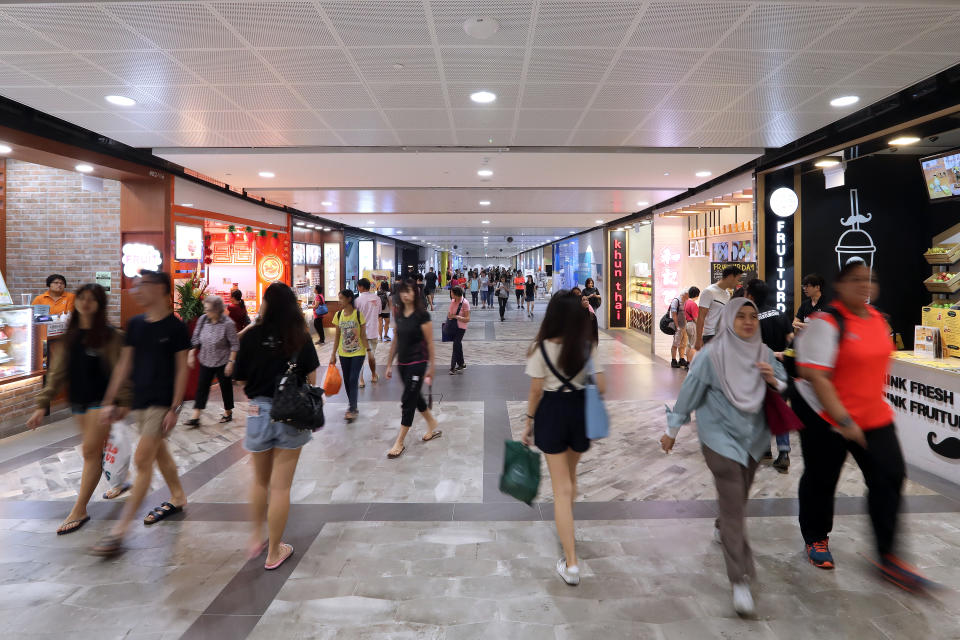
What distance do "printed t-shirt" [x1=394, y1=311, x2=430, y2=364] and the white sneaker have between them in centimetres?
304

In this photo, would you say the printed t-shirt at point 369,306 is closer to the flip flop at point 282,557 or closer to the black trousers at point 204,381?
the black trousers at point 204,381

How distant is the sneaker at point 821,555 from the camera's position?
2.94 metres

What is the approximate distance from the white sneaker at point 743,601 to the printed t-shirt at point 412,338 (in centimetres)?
304

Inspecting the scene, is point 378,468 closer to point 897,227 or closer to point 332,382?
point 332,382

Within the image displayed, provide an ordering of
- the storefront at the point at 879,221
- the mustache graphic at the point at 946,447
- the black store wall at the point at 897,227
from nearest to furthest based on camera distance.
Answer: the mustache graphic at the point at 946,447, the storefront at the point at 879,221, the black store wall at the point at 897,227

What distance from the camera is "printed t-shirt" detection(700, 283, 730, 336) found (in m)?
5.45

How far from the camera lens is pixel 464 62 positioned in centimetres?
402

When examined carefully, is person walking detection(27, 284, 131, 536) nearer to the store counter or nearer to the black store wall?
the store counter

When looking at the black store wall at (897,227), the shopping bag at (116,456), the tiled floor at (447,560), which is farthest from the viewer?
the black store wall at (897,227)

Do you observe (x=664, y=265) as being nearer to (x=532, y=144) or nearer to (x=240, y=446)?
(x=532, y=144)

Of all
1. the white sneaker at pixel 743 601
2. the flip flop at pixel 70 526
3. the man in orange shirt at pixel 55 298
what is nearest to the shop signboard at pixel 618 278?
the man in orange shirt at pixel 55 298

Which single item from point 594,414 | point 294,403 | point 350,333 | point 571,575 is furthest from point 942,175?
point 294,403

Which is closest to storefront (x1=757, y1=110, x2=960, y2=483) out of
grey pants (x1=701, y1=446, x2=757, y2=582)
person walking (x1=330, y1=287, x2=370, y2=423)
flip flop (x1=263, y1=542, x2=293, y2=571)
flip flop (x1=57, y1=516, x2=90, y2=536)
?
grey pants (x1=701, y1=446, x2=757, y2=582)

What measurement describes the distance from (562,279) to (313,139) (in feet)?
70.7
